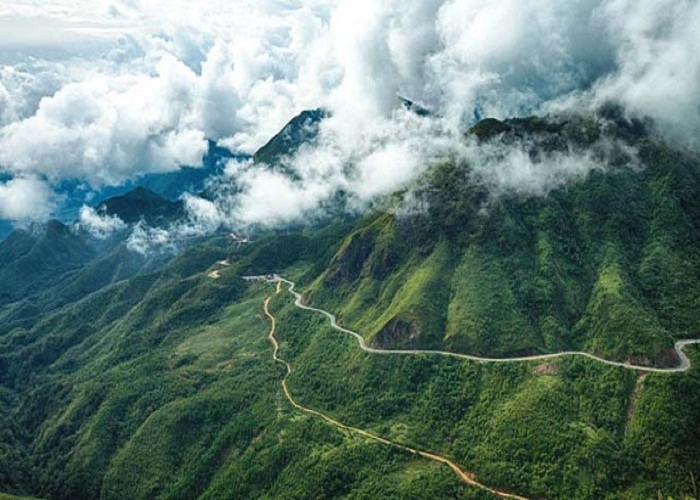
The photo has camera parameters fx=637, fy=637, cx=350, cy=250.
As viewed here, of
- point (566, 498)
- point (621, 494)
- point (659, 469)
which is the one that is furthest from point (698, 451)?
point (566, 498)

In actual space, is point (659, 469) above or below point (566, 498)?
above

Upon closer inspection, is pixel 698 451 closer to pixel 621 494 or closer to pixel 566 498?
pixel 621 494

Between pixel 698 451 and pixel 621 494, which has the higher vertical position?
pixel 698 451

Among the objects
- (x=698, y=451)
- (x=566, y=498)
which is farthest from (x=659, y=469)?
(x=566, y=498)

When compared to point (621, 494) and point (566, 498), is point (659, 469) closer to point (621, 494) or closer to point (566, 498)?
point (621, 494)

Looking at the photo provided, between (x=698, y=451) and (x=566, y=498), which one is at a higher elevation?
(x=698, y=451)

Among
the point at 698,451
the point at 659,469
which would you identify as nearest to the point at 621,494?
the point at 659,469

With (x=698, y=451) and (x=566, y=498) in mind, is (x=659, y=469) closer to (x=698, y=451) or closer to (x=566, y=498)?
(x=698, y=451)
